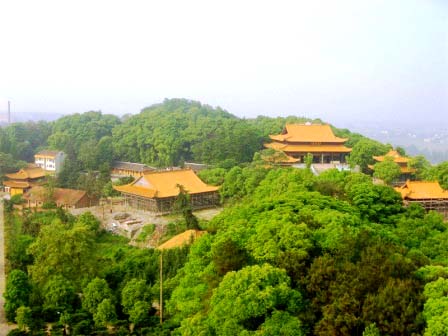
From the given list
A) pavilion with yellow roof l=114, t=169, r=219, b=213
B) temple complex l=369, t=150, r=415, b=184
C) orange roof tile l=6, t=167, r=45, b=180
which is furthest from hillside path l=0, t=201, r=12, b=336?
temple complex l=369, t=150, r=415, b=184

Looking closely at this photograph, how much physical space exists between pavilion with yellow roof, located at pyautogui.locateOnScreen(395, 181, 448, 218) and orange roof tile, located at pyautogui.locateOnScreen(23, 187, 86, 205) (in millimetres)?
9968

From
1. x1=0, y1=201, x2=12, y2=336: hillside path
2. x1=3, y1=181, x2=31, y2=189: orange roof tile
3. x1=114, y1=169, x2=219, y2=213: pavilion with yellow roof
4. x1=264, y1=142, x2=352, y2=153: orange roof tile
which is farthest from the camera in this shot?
x1=264, y1=142, x2=352, y2=153: orange roof tile

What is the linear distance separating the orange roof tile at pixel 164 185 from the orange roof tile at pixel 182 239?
11.1 feet

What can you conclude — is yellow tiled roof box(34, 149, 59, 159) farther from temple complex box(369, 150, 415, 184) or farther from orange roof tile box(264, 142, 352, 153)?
temple complex box(369, 150, 415, 184)

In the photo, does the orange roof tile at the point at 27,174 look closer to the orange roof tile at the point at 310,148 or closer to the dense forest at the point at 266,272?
the dense forest at the point at 266,272

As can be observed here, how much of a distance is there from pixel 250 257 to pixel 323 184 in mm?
5145

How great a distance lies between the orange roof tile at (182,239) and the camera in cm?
1216

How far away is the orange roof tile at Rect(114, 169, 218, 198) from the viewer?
1659 centimetres

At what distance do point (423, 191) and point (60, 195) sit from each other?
36.5ft

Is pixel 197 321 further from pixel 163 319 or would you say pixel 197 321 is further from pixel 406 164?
pixel 406 164

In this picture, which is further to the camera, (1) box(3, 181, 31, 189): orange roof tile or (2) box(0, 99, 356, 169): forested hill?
(2) box(0, 99, 356, 169): forested hill

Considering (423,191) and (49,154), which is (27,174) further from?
(423,191)

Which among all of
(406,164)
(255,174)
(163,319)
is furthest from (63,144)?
(163,319)

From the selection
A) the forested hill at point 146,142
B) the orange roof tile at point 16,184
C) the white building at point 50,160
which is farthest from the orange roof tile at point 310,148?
the white building at point 50,160
